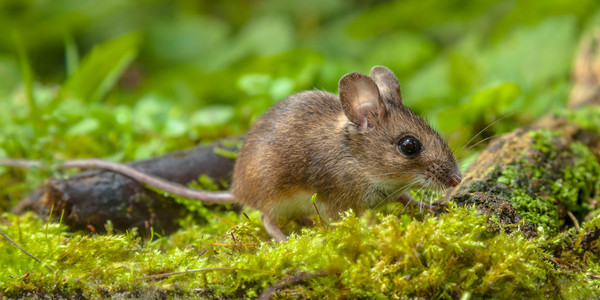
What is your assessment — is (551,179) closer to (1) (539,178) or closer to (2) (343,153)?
(1) (539,178)

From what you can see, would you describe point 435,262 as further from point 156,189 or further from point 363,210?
point 156,189

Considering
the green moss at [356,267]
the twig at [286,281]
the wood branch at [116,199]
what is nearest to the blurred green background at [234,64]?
the wood branch at [116,199]

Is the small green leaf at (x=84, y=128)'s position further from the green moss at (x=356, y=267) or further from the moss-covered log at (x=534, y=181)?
the moss-covered log at (x=534, y=181)

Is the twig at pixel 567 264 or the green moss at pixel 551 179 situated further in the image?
the green moss at pixel 551 179

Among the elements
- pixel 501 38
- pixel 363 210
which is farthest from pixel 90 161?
pixel 501 38

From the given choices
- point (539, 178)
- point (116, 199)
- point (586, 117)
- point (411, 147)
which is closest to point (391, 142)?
point (411, 147)

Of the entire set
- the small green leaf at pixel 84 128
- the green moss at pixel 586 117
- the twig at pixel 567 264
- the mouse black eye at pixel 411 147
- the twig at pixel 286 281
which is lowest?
the twig at pixel 567 264

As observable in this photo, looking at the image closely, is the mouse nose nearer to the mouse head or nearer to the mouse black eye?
the mouse head
